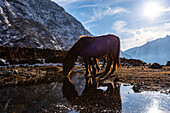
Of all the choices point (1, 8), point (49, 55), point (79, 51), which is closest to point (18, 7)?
point (1, 8)

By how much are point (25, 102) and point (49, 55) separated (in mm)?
20284

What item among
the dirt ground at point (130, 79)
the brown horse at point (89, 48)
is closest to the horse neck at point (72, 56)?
the brown horse at point (89, 48)

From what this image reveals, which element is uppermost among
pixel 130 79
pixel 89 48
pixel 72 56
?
pixel 89 48

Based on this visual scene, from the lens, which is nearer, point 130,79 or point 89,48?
point 130,79

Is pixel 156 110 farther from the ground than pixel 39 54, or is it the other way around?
pixel 39 54

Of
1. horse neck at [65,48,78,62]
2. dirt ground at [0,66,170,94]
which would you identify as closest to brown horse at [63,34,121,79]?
horse neck at [65,48,78,62]

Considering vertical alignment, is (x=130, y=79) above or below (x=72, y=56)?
below

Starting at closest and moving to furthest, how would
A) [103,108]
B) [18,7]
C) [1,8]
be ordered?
[103,108]
[1,8]
[18,7]

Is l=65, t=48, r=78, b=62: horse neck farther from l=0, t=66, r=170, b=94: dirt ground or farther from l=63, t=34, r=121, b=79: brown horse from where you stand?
l=0, t=66, r=170, b=94: dirt ground

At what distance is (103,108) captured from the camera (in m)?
3.12

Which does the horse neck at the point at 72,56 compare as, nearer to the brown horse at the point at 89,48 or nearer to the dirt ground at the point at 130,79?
the brown horse at the point at 89,48

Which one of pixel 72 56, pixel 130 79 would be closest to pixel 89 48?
pixel 72 56

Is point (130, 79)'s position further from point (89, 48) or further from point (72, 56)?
point (72, 56)

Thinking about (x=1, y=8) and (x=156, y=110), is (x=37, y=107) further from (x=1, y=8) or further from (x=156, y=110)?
(x=1, y=8)
